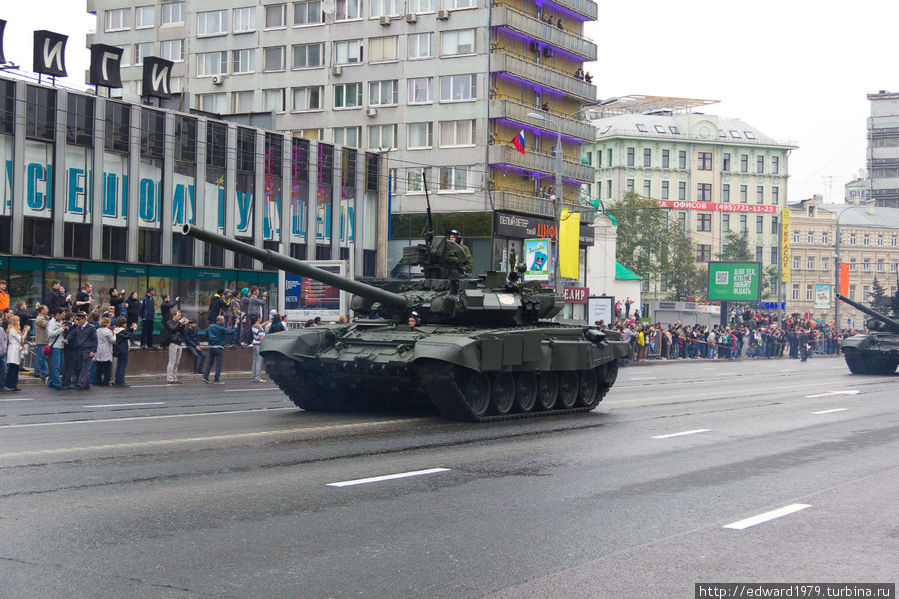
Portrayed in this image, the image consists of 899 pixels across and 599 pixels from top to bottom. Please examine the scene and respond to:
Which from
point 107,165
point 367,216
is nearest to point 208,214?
point 107,165

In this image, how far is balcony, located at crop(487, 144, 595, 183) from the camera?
58.8m

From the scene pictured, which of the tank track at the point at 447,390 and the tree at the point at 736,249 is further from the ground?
the tree at the point at 736,249

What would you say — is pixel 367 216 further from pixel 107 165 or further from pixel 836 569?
pixel 836 569

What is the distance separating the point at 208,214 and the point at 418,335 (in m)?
25.4

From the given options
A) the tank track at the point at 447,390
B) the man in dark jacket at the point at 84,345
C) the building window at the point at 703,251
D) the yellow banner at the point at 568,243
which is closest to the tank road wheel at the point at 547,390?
the tank track at the point at 447,390

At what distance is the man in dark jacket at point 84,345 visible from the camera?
74.1 feet

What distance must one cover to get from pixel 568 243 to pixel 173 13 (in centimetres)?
3188

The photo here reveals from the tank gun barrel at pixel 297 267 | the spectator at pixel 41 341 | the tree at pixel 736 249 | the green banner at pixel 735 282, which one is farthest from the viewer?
the tree at pixel 736 249

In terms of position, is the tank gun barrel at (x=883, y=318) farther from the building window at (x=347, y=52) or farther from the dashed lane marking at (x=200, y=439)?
the building window at (x=347, y=52)

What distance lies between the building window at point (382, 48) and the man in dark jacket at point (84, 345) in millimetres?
40698

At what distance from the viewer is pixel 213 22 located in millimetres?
64562

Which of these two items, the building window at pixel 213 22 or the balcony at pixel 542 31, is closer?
the balcony at pixel 542 31

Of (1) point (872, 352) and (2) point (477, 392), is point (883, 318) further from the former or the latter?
(2) point (477, 392)

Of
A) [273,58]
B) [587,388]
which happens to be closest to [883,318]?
[587,388]
